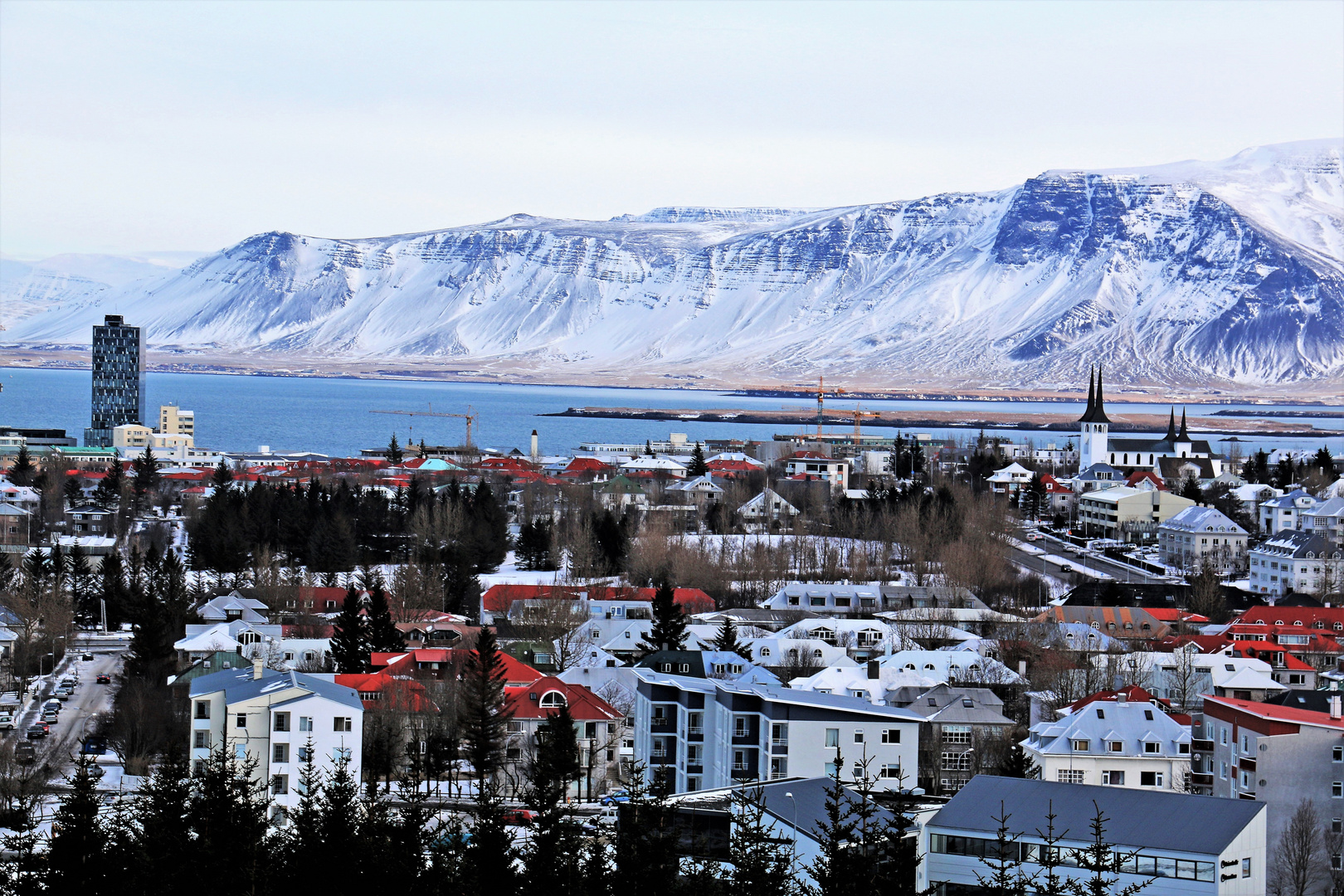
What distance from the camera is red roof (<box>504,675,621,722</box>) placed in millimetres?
28672

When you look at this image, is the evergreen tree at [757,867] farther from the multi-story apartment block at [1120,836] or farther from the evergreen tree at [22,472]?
the evergreen tree at [22,472]

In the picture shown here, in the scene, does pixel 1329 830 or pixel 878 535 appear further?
pixel 878 535

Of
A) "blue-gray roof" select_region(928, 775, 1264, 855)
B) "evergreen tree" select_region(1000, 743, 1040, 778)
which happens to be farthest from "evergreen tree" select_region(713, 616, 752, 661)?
"blue-gray roof" select_region(928, 775, 1264, 855)

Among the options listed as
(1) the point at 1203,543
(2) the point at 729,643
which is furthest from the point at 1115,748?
(1) the point at 1203,543

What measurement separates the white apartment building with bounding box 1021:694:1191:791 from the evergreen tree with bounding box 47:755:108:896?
13.8 metres

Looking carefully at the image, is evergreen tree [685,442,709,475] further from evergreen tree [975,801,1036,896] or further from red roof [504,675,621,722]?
evergreen tree [975,801,1036,896]

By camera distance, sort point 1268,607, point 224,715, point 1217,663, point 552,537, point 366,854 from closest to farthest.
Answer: point 366,854 < point 224,715 < point 1217,663 < point 1268,607 < point 552,537

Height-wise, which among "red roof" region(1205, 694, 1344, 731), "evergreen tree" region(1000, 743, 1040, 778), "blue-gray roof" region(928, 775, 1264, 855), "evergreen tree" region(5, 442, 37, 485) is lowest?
"evergreen tree" region(1000, 743, 1040, 778)

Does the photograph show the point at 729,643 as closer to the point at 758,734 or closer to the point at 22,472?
the point at 758,734

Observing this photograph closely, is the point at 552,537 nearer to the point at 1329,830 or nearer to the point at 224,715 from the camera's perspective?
the point at 224,715

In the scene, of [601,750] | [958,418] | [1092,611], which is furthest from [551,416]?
[601,750]

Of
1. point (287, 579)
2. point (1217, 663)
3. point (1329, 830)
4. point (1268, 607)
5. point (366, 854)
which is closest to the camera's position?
point (366, 854)

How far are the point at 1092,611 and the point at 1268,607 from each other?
3938mm

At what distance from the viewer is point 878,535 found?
189 ft
